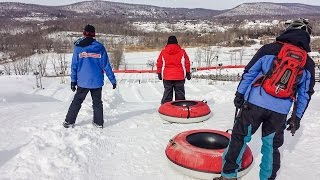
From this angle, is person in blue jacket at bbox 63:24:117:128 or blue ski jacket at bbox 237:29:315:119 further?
person in blue jacket at bbox 63:24:117:128

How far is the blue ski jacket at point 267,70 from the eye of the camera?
3303 mm

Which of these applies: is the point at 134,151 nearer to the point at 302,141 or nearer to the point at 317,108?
the point at 302,141

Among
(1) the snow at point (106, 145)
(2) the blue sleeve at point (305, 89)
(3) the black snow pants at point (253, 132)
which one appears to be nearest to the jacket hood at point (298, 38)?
(2) the blue sleeve at point (305, 89)

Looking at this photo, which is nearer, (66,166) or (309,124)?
(66,166)

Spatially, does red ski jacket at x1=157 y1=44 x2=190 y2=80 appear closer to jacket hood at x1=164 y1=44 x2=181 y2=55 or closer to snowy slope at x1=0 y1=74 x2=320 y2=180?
jacket hood at x1=164 y1=44 x2=181 y2=55

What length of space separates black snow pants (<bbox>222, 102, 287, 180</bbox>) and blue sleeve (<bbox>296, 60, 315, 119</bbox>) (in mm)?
220

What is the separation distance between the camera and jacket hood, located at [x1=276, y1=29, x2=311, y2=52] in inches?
129

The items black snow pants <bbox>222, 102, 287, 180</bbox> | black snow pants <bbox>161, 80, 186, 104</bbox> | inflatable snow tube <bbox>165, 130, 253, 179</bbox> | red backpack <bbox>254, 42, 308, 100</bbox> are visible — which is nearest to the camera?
red backpack <bbox>254, 42, 308, 100</bbox>

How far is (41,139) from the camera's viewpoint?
492 cm

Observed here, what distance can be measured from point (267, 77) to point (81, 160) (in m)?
2.58

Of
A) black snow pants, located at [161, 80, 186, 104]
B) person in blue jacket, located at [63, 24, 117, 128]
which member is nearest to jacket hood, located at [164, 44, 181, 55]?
black snow pants, located at [161, 80, 186, 104]

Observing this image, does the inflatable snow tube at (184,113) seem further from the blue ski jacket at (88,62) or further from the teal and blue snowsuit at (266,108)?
the teal and blue snowsuit at (266,108)

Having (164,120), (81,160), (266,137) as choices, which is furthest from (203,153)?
(164,120)

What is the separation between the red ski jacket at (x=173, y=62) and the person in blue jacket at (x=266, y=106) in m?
3.77
